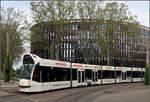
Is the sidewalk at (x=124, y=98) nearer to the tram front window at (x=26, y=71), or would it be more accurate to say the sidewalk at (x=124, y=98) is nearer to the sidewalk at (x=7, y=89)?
the tram front window at (x=26, y=71)

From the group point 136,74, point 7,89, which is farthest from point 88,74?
point 136,74

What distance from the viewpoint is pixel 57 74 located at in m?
21.4

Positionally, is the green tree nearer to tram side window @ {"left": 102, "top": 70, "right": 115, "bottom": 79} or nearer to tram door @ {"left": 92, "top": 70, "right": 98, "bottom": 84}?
tram side window @ {"left": 102, "top": 70, "right": 115, "bottom": 79}

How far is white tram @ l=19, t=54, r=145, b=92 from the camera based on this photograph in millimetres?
18438

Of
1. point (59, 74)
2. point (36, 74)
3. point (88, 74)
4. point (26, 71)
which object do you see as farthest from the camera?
point (88, 74)

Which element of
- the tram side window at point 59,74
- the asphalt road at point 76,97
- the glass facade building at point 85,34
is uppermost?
the glass facade building at point 85,34

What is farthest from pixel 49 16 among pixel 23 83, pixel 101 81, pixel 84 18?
pixel 23 83

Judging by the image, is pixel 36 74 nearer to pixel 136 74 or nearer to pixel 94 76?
pixel 94 76

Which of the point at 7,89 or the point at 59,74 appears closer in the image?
the point at 59,74

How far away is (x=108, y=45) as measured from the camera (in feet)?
154

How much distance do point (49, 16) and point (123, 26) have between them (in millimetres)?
16669

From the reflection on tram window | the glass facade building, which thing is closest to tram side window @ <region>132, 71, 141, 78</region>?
the glass facade building

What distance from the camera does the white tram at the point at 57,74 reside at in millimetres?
18438

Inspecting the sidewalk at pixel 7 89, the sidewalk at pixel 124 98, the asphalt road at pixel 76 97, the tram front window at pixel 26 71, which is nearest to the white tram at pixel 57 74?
the tram front window at pixel 26 71
